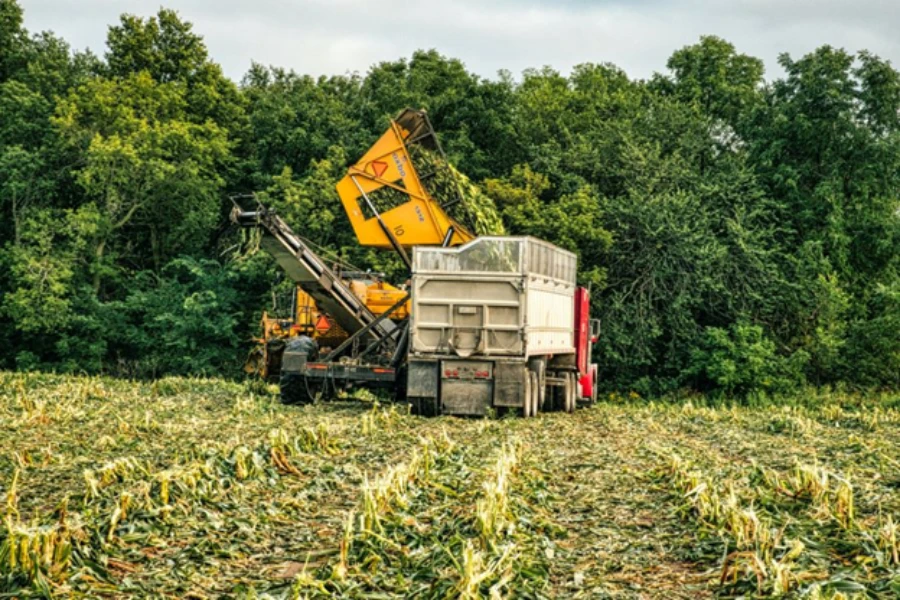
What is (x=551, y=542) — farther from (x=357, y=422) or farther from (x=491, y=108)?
(x=491, y=108)

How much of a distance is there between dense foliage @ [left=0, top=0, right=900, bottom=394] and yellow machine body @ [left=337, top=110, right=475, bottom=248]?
1330 cm

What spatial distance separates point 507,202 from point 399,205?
1510 centimetres

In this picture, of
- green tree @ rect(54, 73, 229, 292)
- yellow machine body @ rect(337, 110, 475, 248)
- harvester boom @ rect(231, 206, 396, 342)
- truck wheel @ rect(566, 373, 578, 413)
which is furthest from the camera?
green tree @ rect(54, 73, 229, 292)

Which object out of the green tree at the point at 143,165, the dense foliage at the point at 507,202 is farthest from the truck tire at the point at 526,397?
the green tree at the point at 143,165

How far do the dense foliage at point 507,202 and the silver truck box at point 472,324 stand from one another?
1625 cm

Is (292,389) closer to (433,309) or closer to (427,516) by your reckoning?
(433,309)

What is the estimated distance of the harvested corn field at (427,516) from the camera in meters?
6.36

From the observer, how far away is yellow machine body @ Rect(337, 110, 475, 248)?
69.3 feet

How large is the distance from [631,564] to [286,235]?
1419 centimetres

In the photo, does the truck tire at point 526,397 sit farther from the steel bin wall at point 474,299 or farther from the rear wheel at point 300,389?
the rear wheel at point 300,389

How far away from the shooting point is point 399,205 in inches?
839

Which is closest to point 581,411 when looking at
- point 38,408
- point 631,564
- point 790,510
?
point 38,408

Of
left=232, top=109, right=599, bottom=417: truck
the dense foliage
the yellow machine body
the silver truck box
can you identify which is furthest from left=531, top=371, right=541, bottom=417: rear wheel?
the dense foliage

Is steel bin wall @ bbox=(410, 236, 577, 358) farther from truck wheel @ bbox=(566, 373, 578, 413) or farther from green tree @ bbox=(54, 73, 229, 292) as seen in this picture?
green tree @ bbox=(54, 73, 229, 292)
